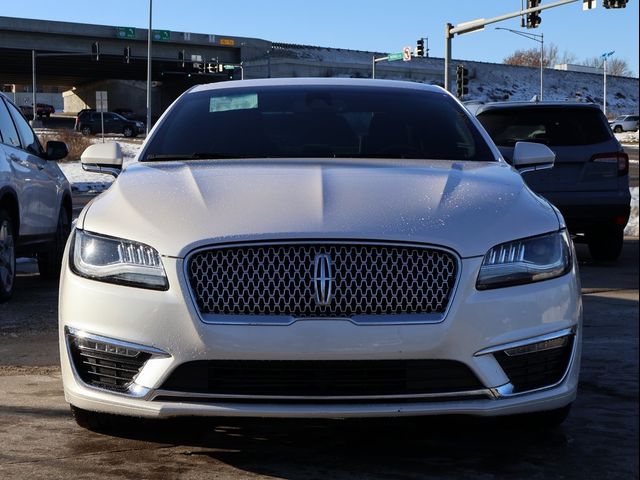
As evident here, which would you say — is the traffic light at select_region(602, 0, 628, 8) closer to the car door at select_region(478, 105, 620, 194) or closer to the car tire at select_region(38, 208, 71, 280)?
the car door at select_region(478, 105, 620, 194)

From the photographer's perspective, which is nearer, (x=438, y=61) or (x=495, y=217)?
(x=495, y=217)

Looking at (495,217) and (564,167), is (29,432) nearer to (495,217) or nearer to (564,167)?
(495,217)

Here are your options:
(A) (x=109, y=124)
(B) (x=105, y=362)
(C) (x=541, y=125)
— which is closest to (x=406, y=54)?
(A) (x=109, y=124)

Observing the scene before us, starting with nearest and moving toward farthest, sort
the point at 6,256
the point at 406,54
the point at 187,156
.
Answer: the point at 187,156, the point at 6,256, the point at 406,54

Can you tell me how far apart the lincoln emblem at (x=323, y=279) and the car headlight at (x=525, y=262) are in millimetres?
514

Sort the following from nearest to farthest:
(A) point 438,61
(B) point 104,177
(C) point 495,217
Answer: (C) point 495,217 → (B) point 104,177 → (A) point 438,61

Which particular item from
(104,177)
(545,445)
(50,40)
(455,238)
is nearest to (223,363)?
(455,238)

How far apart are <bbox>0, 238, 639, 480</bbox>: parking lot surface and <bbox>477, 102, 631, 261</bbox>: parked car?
6.10 m

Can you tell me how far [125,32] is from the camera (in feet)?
248

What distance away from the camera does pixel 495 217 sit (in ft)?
13.3

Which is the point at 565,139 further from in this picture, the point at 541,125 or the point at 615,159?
the point at 615,159

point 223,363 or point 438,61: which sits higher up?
point 438,61

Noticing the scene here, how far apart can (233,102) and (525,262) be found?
2.15 metres

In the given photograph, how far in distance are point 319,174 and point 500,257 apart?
87 cm
